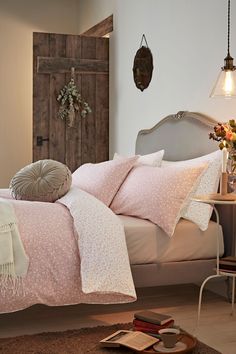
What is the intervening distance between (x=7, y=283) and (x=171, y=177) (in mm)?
1197

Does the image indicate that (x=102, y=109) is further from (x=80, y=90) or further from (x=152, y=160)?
(x=152, y=160)

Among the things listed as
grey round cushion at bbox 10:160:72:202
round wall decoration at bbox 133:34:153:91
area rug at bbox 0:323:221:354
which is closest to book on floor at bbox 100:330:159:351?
area rug at bbox 0:323:221:354

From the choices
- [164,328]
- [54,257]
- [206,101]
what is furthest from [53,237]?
[206,101]

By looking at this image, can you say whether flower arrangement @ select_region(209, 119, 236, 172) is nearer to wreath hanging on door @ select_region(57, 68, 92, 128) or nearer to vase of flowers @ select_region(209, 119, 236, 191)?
vase of flowers @ select_region(209, 119, 236, 191)

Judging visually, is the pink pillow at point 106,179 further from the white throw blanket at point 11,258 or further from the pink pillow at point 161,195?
the white throw blanket at point 11,258

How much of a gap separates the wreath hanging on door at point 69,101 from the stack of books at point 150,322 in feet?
10.7

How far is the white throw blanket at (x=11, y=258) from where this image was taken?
2793 millimetres

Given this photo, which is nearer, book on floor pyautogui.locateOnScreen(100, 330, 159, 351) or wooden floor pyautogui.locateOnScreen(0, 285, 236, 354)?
book on floor pyautogui.locateOnScreen(100, 330, 159, 351)

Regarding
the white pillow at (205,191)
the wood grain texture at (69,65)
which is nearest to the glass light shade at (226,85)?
the white pillow at (205,191)

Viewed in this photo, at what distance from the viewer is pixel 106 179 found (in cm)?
369

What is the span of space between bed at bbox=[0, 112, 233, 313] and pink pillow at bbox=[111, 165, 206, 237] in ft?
0.21

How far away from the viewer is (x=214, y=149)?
12.4ft

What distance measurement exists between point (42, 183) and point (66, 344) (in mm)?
1107

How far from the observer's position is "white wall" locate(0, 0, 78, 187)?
6.39 meters
